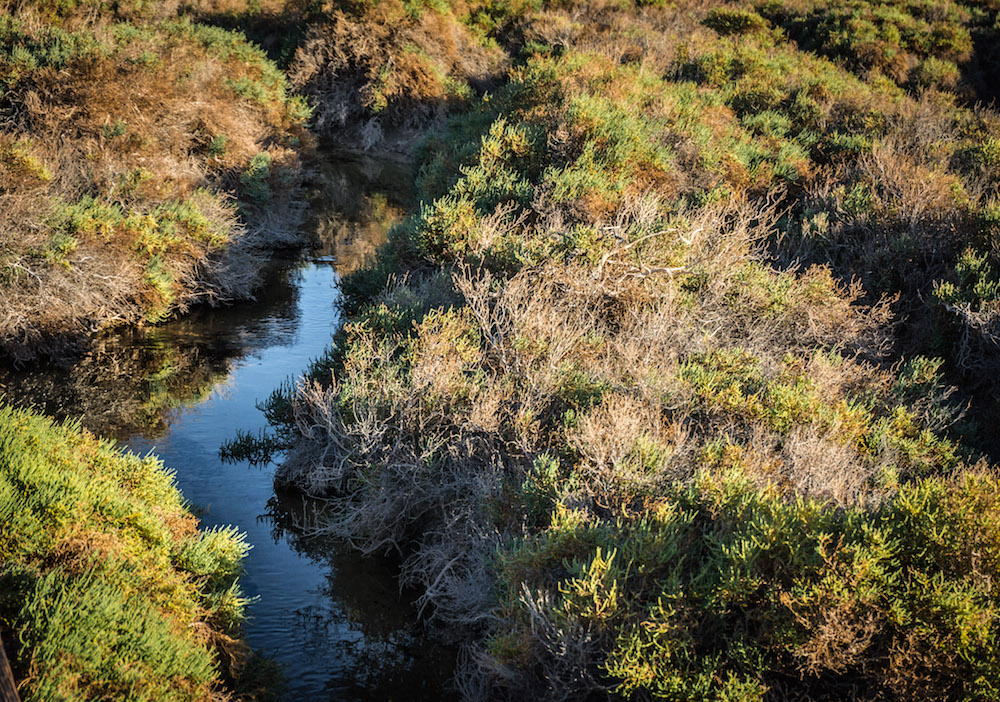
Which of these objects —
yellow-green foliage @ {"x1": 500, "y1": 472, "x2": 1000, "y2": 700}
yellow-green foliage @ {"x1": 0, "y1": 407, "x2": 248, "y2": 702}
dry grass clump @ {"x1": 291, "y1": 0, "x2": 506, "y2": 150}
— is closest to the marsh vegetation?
yellow-green foliage @ {"x1": 500, "y1": 472, "x2": 1000, "y2": 700}

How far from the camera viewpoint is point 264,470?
9547 mm

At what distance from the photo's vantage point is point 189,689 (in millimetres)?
5039

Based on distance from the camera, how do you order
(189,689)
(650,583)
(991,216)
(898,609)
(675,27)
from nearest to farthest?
(898,609), (189,689), (650,583), (991,216), (675,27)

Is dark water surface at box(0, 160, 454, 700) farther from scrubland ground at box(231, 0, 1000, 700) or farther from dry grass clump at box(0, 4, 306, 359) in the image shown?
dry grass clump at box(0, 4, 306, 359)

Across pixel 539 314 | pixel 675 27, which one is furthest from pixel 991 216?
pixel 675 27

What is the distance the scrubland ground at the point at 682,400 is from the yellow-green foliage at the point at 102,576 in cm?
198

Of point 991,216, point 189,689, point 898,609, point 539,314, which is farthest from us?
point 991,216

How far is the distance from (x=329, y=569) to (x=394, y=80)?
24.7 metres

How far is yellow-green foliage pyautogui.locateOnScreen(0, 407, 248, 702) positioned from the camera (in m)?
4.46

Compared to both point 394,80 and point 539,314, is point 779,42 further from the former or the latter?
point 539,314

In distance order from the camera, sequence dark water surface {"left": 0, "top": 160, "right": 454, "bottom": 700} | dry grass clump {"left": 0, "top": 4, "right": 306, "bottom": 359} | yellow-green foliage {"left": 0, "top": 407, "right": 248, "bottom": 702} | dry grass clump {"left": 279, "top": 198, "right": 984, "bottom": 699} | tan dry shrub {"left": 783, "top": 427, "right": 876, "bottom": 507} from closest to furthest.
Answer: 1. yellow-green foliage {"left": 0, "top": 407, "right": 248, "bottom": 702}
2. dry grass clump {"left": 279, "top": 198, "right": 984, "bottom": 699}
3. tan dry shrub {"left": 783, "top": 427, "right": 876, "bottom": 507}
4. dark water surface {"left": 0, "top": 160, "right": 454, "bottom": 700}
5. dry grass clump {"left": 0, "top": 4, "right": 306, "bottom": 359}

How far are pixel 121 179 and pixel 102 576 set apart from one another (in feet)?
35.3

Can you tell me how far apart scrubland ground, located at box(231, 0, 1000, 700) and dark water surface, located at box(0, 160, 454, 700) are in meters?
0.47

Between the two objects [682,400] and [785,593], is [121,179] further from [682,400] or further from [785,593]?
[785,593]
